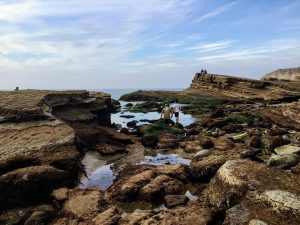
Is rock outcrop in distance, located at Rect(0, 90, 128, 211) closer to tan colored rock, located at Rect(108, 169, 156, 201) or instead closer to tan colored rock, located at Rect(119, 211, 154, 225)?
tan colored rock, located at Rect(108, 169, 156, 201)

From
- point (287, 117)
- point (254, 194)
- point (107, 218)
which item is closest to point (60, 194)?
point (107, 218)

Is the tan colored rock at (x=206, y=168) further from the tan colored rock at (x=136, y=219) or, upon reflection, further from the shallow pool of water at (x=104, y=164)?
the tan colored rock at (x=136, y=219)

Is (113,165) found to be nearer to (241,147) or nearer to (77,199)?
(77,199)

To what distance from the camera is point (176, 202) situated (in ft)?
33.6

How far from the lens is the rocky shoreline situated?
8.56 meters

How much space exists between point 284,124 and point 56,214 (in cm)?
1559

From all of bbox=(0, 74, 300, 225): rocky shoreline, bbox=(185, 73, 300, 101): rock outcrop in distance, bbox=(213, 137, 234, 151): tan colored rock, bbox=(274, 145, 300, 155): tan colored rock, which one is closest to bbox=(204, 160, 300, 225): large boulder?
bbox=(0, 74, 300, 225): rocky shoreline

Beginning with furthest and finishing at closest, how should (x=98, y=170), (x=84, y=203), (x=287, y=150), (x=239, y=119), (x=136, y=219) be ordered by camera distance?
(x=239, y=119) → (x=98, y=170) → (x=287, y=150) → (x=84, y=203) → (x=136, y=219)

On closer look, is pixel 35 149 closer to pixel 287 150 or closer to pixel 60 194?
pixel 60 194

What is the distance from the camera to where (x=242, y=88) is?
51.3m

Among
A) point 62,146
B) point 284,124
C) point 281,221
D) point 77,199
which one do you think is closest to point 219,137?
point 284,124

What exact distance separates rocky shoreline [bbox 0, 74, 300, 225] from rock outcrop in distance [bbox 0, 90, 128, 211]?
0.03 meters

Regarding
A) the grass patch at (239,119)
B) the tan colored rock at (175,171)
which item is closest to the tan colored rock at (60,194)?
the tan colored rock at (175,171)

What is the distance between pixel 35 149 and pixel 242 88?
42.3 meters
